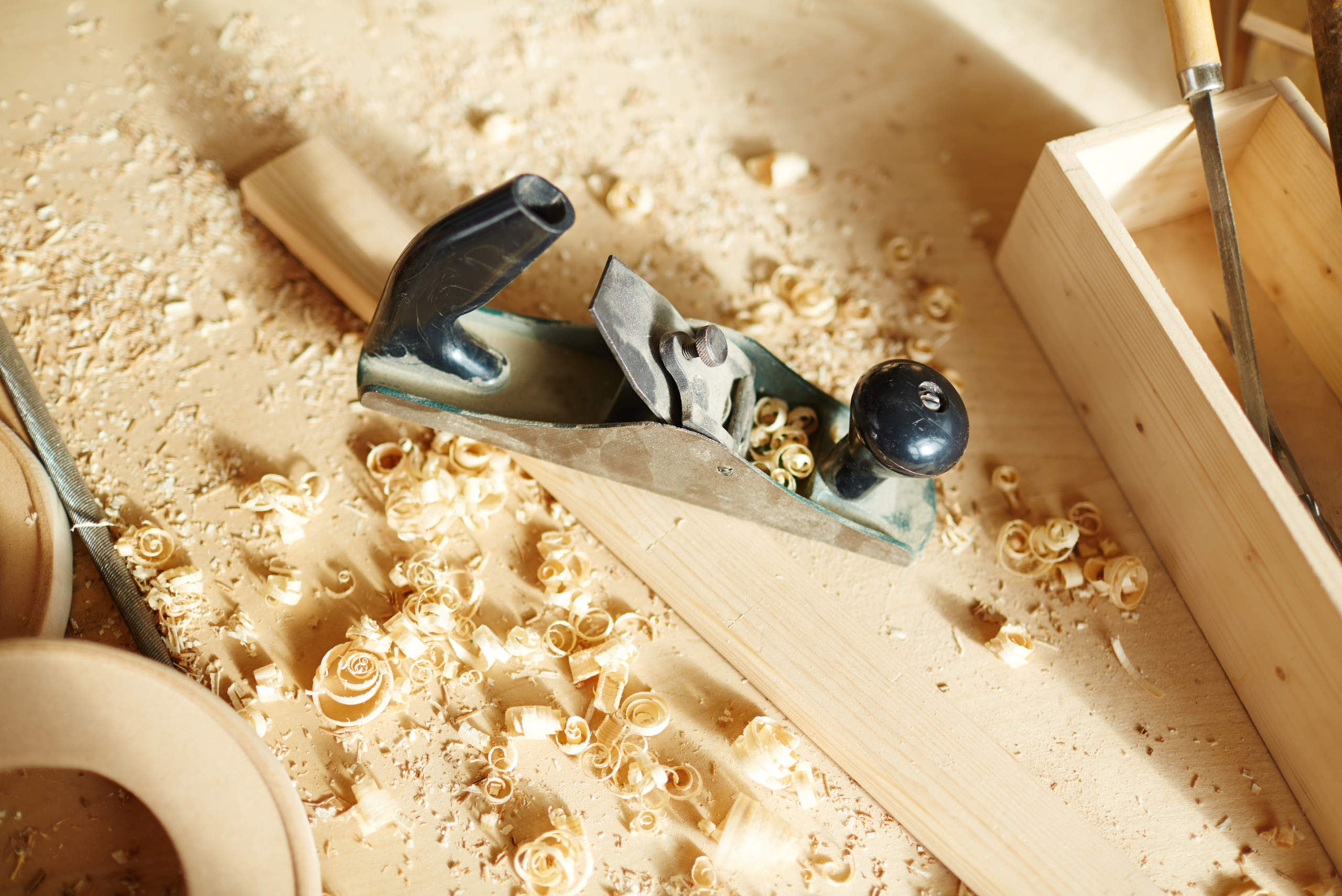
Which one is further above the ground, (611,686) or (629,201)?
(629,201)

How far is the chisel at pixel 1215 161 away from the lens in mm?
1425

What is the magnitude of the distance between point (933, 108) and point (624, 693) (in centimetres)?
160

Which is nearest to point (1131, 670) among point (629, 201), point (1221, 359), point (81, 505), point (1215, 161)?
point (1221, 359)

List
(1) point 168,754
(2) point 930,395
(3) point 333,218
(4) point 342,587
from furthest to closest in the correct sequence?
1. (3) point 333,218
2. (4) point 342,587
3. (2) point 930,395
4. (1) point 168,754

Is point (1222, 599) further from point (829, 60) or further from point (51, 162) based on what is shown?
point (51, 162)

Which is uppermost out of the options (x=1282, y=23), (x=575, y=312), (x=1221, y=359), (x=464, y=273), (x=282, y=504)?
(x=1282, y=23)

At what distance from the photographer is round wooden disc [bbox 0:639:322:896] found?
1159 millimetres

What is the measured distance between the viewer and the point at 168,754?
118cm

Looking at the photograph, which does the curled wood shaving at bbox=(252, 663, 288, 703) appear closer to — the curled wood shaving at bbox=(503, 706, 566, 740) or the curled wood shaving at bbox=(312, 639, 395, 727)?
the curled wood shaving at bbox=(312, 639, 395, 727)

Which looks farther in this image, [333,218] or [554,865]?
[333,218]

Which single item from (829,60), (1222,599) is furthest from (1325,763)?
(829,60)

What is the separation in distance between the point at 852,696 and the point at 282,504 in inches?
42.6

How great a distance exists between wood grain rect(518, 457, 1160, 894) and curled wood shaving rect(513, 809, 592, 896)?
1.30ft

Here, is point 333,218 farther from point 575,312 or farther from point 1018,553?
point 1018,553
